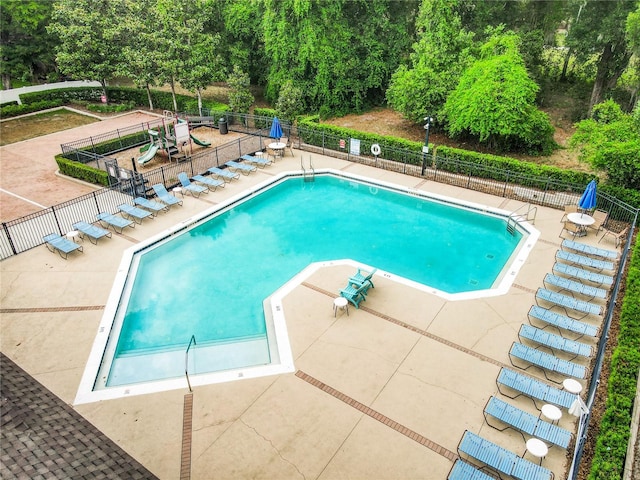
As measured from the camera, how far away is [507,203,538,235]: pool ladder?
17.8 metres

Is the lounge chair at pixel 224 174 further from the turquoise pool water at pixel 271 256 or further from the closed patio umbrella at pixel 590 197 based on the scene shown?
the closed patio umbrella at pixel 590 197

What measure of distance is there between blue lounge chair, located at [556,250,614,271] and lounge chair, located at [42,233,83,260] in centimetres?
1684

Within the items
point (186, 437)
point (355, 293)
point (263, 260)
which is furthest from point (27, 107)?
point (186, 437)

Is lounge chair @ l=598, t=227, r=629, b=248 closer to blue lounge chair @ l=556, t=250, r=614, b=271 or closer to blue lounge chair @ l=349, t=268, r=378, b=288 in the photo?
blue lounge chair @ l=556, t=250, r=614, b=271

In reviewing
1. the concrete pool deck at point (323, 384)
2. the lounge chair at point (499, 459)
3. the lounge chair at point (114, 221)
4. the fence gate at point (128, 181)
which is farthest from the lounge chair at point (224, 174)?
the lounge chair at point (499, 459)

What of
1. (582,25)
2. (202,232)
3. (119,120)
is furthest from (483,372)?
(119,120)

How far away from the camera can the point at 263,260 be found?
16203mm

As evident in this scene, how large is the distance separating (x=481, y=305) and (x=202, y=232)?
Result: 11.1 m

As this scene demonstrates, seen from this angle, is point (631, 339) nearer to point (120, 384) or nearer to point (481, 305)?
point (481, 305)

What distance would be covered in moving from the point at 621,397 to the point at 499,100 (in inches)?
687

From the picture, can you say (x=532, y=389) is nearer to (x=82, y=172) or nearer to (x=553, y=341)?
(x=553, y=341)

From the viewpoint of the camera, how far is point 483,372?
10.9 m

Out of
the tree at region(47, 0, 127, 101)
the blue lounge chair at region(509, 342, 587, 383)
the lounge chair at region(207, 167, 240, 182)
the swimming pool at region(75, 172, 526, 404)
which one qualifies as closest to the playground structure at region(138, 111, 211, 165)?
the lounge chair at region(207, 167, 240, 182)

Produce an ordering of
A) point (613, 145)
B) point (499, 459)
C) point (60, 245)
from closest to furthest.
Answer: point (499, 459)
point (60, 245)
point (613, 145)
